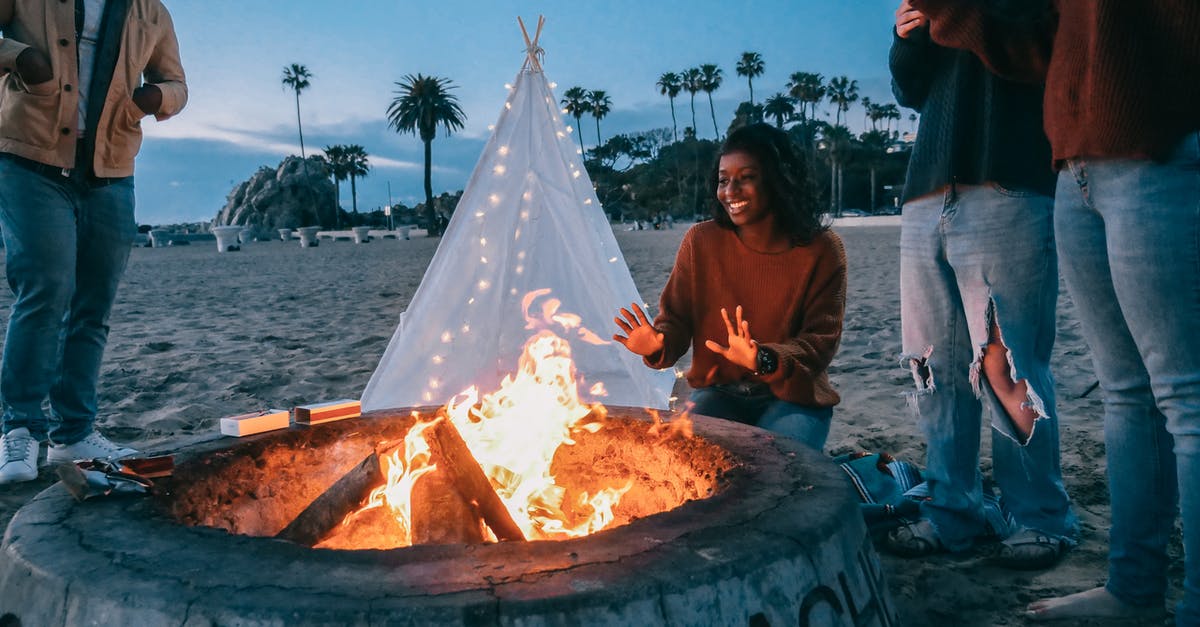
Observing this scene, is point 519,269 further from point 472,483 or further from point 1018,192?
point 1018,192

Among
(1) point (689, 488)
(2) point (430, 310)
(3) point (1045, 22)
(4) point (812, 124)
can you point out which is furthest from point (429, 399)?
(4) point (812, 124)

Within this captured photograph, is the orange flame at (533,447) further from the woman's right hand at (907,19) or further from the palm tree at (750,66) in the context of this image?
the palm tree at (750,66)

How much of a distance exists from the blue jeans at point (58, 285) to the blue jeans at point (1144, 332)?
3584 millimetres

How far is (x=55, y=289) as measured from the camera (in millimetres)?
2988

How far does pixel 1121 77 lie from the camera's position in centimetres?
166

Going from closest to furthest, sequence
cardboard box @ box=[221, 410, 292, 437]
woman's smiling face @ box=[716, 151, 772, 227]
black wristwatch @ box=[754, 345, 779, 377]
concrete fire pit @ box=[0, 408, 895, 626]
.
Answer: concrete fire pit @ box=[0, 408, 895, 626] < cardboard box @ box=[221, 410, 292, 437] < black wristwatch @ box=[754, 345, 779, 377] < woman's smiling face @ box=[716, 151, 772, 227]

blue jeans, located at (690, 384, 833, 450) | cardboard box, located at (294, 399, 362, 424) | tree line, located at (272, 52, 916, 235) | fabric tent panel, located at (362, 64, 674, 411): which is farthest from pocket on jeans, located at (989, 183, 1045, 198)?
tree line, located at (272, 52, 916, 235)

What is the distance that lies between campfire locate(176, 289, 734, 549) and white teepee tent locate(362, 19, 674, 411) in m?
1.91

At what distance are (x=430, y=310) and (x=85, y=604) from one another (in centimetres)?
335

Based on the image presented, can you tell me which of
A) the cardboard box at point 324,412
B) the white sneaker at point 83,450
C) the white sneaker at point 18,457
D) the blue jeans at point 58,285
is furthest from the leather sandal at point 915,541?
the white sneaker at point 18,457

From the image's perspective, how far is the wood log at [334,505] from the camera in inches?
73.7

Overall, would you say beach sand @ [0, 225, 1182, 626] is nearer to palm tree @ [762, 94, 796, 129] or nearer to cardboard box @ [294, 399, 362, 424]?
cardboard box @ [294, 399, 362, 424]

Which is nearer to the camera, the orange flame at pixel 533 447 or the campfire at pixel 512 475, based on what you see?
the campfire at pixel 512 475

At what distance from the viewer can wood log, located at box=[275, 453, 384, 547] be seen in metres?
1.87
